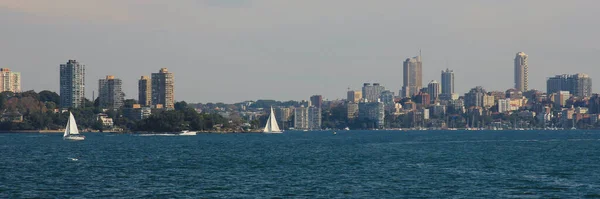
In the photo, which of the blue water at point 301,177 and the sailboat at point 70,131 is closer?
the blue water at point 301,177

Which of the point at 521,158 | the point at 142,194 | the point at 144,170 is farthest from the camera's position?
the point at 521,158

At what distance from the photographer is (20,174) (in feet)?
221

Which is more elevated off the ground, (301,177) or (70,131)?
(70,131)

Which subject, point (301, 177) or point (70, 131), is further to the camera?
point (70, 131)

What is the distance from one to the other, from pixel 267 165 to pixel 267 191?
24952mm

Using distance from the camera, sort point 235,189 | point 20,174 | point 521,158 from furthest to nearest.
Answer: point 521,158 < point 20,174 < point 235,189

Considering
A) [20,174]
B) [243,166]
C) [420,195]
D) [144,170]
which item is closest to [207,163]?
[243,166]

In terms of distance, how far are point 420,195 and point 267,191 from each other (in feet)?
28.5

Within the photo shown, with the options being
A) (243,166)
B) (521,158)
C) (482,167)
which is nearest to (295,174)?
(243,166)

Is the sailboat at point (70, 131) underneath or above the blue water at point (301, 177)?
above

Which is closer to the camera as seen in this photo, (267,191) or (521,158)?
(267,191)

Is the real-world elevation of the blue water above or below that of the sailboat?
below

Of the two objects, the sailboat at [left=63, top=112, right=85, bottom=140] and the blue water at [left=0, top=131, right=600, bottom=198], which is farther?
the sailboat at [left=63, top=112, right=85, bottom=140]

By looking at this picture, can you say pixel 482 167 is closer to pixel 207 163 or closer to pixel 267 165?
pixel 267 165
